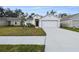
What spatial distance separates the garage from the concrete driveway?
15cm

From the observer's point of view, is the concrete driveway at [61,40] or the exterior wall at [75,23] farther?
the exterior wall at [75,23]

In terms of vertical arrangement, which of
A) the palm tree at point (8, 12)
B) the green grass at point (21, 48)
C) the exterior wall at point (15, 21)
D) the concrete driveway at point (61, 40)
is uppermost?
the palm tree at point (8, 12)

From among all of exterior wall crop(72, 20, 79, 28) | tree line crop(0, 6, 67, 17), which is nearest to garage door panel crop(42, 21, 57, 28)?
tree line crop(0, 6, 67, 17)

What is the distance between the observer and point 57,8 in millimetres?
5906

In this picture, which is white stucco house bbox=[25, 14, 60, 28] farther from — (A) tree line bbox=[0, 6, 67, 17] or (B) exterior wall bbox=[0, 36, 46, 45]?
(B) exterior wall bbox=[0, 36, 46, 45]

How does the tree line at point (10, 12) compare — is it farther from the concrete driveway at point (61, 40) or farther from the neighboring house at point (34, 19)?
the concrete driveway at point (61, 40)

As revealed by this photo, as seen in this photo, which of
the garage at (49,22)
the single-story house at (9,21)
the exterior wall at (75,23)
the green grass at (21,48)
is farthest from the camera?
the garage at (49,22)

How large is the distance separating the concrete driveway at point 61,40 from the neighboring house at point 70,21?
231mm

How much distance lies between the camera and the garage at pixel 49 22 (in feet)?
20.6

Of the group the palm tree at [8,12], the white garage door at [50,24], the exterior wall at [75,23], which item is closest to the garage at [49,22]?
the white garage door at [50,24]

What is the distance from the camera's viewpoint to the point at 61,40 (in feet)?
20.4
